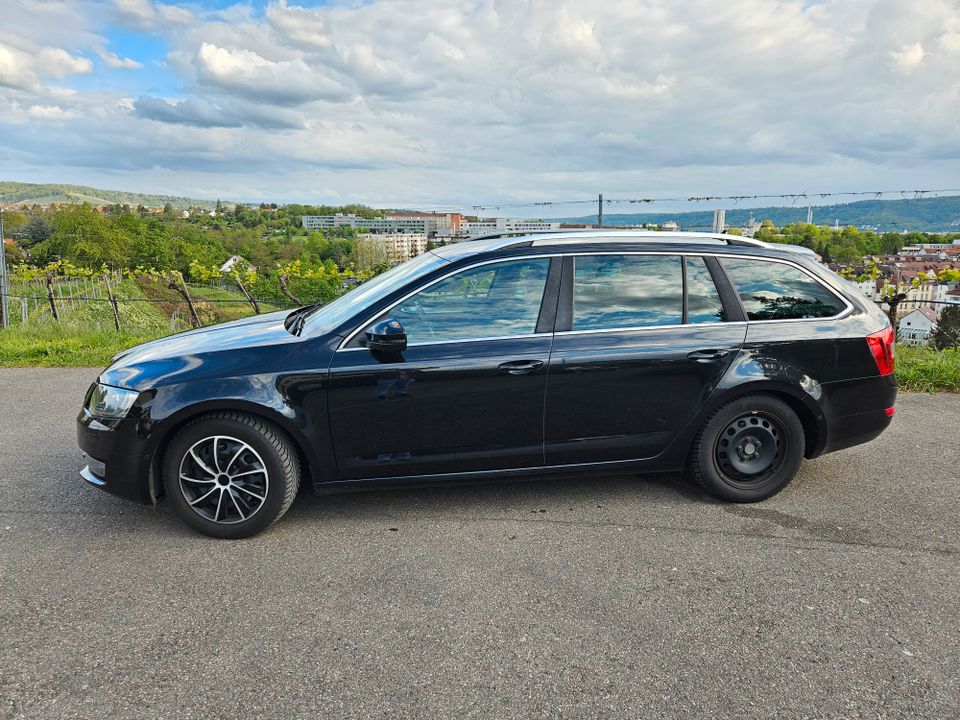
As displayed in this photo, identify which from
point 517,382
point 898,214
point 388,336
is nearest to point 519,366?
point 517,382

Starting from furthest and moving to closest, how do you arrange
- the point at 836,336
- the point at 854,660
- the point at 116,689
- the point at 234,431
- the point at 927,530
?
1. the point at 836,336
2. the point at 927,530
3. the point at 234,431
4. the point at 854,660
5. the point at 116,689

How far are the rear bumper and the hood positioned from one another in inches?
127

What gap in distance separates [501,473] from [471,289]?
1.07 metres

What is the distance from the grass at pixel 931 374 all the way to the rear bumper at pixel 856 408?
357cm

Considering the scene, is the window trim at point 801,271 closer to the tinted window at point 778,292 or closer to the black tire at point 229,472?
the tinted window at point 778,292

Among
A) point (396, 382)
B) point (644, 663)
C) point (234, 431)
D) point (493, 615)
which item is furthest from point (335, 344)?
point (644, 663)

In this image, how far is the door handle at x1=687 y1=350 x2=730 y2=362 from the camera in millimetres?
4004

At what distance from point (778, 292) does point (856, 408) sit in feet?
2.85

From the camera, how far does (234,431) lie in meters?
3.62

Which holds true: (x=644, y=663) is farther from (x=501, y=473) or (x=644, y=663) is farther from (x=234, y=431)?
(x=234, y=431)

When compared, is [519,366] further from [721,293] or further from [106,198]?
[106,198]

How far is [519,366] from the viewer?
3.82 meters

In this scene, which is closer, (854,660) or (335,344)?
(854,660)

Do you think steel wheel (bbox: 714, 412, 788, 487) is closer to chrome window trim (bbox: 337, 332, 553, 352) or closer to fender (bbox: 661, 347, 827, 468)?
fender (bbox: 661, 347, 827, 468)
